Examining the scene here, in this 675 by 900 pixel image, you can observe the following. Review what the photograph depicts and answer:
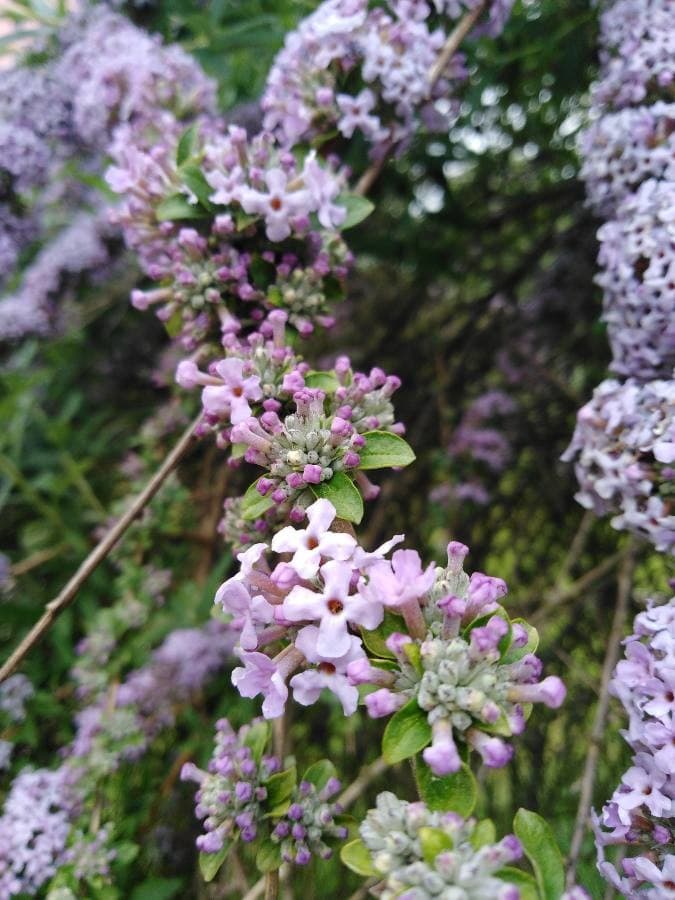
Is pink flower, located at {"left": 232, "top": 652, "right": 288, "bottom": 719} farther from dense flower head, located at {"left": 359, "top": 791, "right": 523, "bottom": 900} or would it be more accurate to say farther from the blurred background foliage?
the blurred background foliage

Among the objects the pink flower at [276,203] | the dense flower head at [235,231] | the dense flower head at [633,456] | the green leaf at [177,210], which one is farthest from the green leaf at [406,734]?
the green leaf at [177,210]

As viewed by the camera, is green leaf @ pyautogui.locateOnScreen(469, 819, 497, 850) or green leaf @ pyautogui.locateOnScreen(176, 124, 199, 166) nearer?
green leaf @ pyautogui.locateOnScreen(469, 819, 497, 850)

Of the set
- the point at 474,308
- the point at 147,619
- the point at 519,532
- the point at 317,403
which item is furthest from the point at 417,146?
the point at 147,619

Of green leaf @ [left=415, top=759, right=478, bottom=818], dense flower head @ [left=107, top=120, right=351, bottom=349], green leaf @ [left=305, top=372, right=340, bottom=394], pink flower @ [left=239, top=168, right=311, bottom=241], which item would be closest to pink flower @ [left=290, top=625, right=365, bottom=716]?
green leaf @ [left=415, top=759, right=478, bottom=818]

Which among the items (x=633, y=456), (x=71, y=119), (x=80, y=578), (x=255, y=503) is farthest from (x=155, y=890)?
(x=71, y=119)

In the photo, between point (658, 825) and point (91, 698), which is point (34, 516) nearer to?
point (91, 698)

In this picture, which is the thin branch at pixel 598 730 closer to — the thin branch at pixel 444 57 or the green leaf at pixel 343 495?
the green leaf at pixel 343 495
